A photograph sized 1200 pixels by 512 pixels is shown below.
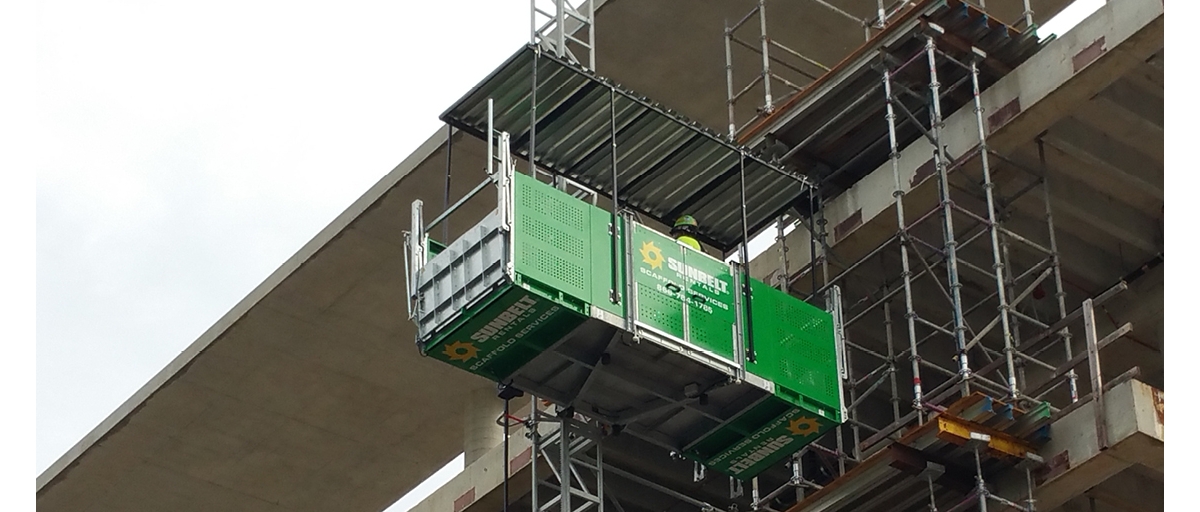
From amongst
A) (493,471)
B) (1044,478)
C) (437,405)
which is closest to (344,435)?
(437,405)

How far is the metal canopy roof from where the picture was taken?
23.1m

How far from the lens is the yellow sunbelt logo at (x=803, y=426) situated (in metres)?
22.4

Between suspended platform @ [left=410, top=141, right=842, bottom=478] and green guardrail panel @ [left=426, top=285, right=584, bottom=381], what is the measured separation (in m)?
0.02

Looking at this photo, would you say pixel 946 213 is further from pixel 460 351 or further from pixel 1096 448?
pixel 460 351

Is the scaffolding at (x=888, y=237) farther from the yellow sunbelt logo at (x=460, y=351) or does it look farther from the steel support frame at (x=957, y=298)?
the yellow sunbelt logo at (x=460, y=351)

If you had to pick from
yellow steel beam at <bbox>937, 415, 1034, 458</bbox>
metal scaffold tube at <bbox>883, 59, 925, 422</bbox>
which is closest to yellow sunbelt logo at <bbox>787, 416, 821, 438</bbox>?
metal scaffold tube at <bbox>883, 59, 925, 422</bbox>

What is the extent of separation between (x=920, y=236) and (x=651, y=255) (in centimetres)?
395

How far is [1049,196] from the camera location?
2380 centimetres

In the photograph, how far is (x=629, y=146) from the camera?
24281 mm

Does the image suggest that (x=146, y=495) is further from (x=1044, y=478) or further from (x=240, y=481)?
(x=1044, y=478)

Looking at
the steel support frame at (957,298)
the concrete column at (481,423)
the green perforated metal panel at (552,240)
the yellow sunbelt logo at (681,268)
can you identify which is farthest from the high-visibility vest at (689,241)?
the concrete column at (481,423)

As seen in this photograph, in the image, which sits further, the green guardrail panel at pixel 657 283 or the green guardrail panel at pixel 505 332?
the green guardrail panel at pixel 657 283

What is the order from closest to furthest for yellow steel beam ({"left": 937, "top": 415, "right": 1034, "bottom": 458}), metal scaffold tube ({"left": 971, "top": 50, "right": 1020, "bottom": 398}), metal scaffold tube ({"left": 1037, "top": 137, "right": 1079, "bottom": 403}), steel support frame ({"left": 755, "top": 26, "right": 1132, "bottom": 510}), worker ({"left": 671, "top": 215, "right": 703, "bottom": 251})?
yellow steel beam ({"left": 937, "top": 415, "right": 1034, "bottom": 458}) < metal scaffold tube ({"left": 971, "top": 50, "right": 1020, "bottom": 398}) < steel support frame ({"left": 755, "top": 26, "right": 1132, "bottom": 510}) < metal scaffold tube ({"left": 1037, "top": 137, "right": 1079, "bottom": 403}) < worker ({"left": 671, "top": 215, "right": 703, "bottom": 251})

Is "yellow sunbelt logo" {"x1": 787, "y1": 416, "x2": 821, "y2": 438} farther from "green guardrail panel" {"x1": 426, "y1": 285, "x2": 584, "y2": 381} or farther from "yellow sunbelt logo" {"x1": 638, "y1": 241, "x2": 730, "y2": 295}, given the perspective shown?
"green guardrail panel" {"x1": 426, "y1": 285, "x2": 584, "y2": 381}
